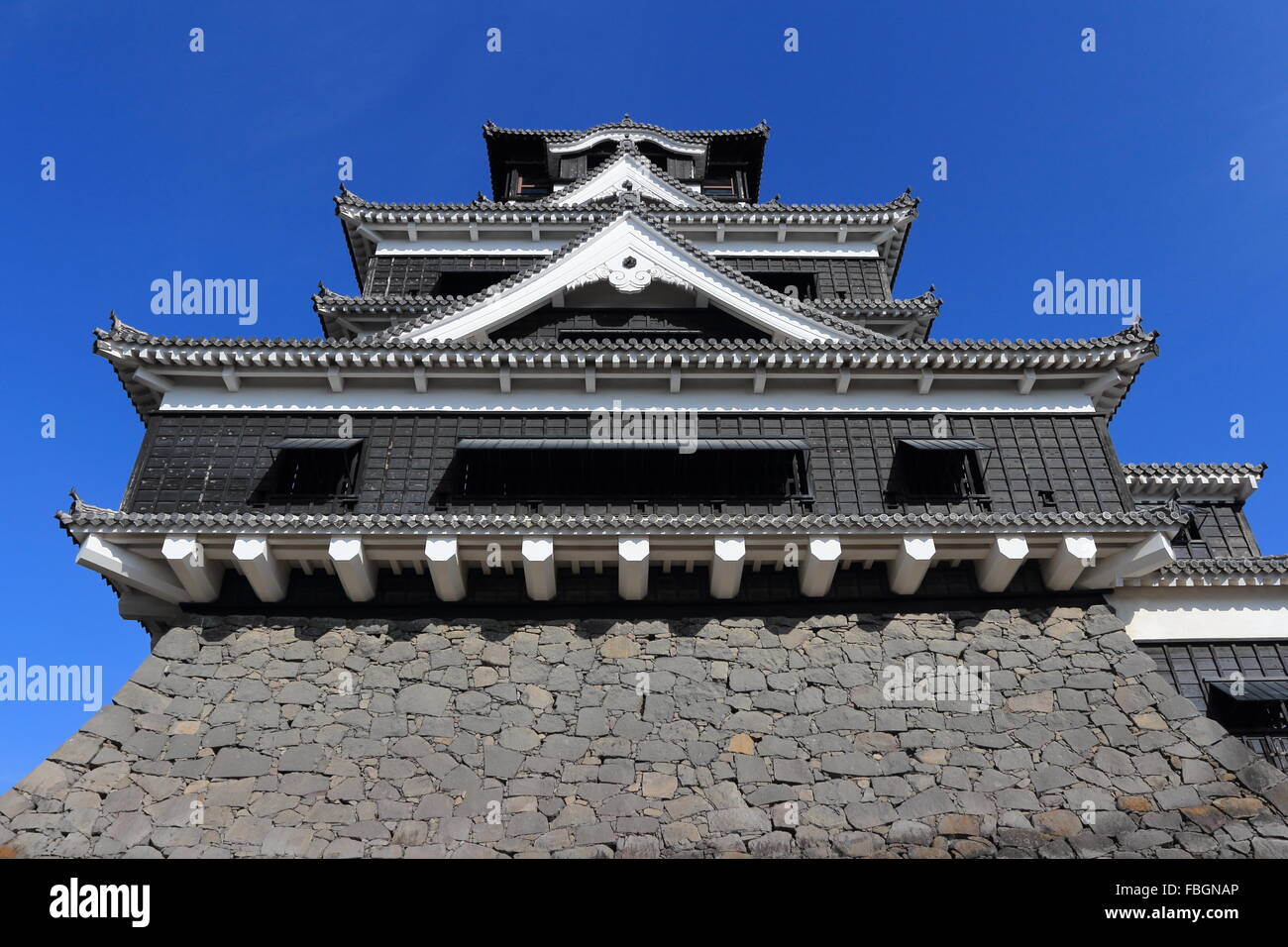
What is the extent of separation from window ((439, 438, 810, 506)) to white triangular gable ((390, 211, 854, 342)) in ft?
9.40

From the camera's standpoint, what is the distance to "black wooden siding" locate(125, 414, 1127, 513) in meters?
11.9

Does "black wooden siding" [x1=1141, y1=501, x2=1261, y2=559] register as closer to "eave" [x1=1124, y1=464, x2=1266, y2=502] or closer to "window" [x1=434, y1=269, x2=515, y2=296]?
"eave" [x1=1124, y1=464, x2=1266, y2=502]

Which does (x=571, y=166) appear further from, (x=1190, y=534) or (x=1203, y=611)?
(x=1203, y=611)

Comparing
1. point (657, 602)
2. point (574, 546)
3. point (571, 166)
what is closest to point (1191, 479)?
point (657, 602)

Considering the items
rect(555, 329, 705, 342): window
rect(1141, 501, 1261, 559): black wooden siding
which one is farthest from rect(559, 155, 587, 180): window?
rect(1141, 501, 1261, 559): black wooden siding

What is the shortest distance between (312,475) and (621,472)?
14.7 feet

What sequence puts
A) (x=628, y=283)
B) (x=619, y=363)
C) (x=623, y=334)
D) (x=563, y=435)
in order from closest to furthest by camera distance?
(x=619, y=363)
(x=563, y=435)
(x=623, y=334)
(x=628, y=283)

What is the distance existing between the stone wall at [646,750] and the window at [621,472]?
1.88 metres

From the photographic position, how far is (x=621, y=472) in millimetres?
12133

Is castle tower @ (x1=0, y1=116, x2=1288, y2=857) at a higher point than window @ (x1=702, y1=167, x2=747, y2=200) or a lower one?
lower

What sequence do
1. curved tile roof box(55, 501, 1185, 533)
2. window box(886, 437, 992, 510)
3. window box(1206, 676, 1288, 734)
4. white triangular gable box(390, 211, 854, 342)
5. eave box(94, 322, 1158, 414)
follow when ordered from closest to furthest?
curved tile roof box(55, 501, 1185, 533) < window box(1206, 676, 1288, 734) < window box(886, 437, 992, 510) < eave box(94, 322, 1158, 414) < white triangular gable box(390, 211, 854, 342)

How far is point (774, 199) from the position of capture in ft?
68.6

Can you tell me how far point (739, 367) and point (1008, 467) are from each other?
4.26m
